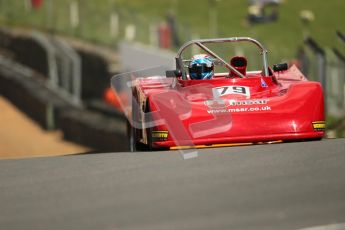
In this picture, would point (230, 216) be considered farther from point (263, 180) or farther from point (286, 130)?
point (286, 130)

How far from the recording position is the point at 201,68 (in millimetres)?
Answer: 10805

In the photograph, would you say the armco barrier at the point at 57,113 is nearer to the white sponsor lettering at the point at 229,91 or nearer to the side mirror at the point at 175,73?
the side mirror at the point at 175,73

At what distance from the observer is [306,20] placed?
2950cm

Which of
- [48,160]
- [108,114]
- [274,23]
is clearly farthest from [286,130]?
[274,23]

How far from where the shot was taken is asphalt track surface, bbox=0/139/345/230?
19.0 feet

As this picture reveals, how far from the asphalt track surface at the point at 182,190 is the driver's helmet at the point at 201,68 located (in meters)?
2.46

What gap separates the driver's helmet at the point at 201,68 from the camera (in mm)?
10805

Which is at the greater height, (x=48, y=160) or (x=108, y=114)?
(x=48, y=160)

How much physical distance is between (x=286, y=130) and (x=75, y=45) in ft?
56.5

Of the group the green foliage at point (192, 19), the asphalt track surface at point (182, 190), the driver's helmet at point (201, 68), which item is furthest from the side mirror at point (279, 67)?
the green foliage at point (192, 19)

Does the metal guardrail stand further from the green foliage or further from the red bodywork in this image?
the red bodywork

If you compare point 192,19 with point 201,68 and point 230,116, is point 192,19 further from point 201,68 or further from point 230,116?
point 230,116

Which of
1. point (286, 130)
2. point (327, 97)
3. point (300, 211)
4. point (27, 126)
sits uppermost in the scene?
point (300, 211)

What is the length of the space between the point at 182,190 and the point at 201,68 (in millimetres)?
4364
